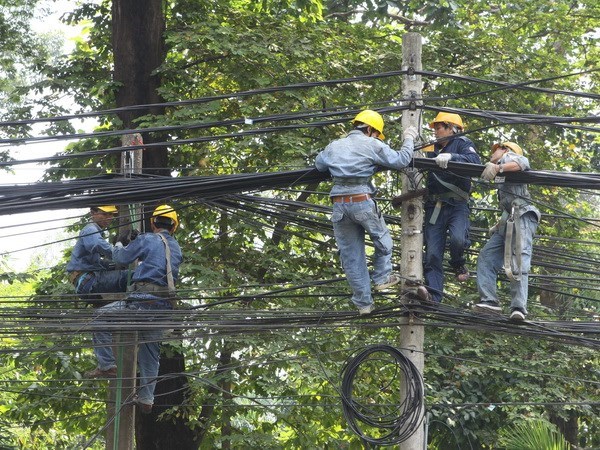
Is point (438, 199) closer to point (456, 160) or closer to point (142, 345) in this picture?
point (456, 160)

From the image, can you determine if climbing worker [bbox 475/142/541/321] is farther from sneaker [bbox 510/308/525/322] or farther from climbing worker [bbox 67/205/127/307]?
climbing worker [bbox 67/205/127/307]

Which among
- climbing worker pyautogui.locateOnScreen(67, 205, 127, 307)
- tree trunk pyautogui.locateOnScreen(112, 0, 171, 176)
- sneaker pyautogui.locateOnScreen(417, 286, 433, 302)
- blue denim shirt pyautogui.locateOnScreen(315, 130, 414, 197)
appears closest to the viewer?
blue denim shirt pyautogui.locateOnScreen(315, 130, 414, 197)

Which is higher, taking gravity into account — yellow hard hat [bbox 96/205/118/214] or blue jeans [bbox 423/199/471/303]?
yellow hard hat [bbox 96/205/118/214]

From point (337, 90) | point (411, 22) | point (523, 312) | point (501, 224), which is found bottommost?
point (523, 312)

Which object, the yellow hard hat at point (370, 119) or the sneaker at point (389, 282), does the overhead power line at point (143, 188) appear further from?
the sneaker at point (389, 282)

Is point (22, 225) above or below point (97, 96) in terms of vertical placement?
below

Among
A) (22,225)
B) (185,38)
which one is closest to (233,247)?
(185,38)

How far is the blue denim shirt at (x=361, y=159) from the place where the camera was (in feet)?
30.8

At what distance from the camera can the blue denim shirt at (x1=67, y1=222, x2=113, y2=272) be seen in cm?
1084

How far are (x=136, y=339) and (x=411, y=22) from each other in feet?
31.2

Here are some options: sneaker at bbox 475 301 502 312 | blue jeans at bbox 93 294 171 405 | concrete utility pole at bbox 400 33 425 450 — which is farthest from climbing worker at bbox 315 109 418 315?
blue jeans at bbox 93 294 171 405

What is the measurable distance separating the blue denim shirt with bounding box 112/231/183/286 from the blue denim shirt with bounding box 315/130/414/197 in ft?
6.18

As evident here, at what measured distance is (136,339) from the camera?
1065cm

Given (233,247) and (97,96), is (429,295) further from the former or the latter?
(97,96)
